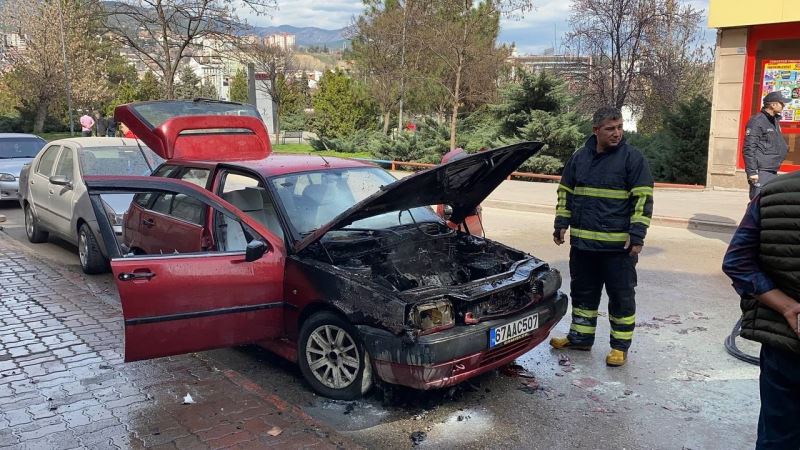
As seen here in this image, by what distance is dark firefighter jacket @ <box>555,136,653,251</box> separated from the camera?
4461mm

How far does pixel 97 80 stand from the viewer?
44719 mm

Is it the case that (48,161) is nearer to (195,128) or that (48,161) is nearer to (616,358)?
(195,128)

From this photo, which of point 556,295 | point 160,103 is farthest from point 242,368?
point 160,103

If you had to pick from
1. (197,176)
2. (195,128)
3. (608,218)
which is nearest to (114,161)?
(195,128)

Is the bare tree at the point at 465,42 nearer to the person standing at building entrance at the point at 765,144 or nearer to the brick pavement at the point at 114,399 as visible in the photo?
the person standing at building entrance at the point at 765,144

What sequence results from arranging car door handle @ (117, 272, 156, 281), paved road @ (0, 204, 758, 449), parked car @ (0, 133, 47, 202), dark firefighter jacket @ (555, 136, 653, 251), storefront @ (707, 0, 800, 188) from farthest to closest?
storefront @ (707, 0, 800, 188), parked car @ (0, 133, 47, 202), dark firefighter jacket @ (555, 136, 653, 251), car door handle @ (117, 272, 156, 281), paved road @ (0, 204, 758, 449)

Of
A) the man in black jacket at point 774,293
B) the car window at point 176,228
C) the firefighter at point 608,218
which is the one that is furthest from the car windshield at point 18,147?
the man in black jacket at point 774,293

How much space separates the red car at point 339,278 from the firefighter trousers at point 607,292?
0.46 meters

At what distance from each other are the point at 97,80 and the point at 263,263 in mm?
46835

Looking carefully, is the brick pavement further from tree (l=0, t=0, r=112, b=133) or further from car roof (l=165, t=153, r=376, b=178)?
tree (l=0, t=0, r=112, b=133)

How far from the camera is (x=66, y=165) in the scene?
8328mm

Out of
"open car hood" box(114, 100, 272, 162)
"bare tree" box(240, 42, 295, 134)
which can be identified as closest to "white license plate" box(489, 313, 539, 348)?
"open car hood" box(114, 100, 272, 162)

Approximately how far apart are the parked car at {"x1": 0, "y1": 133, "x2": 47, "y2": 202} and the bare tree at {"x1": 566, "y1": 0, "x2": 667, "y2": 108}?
14.6 m

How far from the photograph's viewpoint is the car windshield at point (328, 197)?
4613 mm
